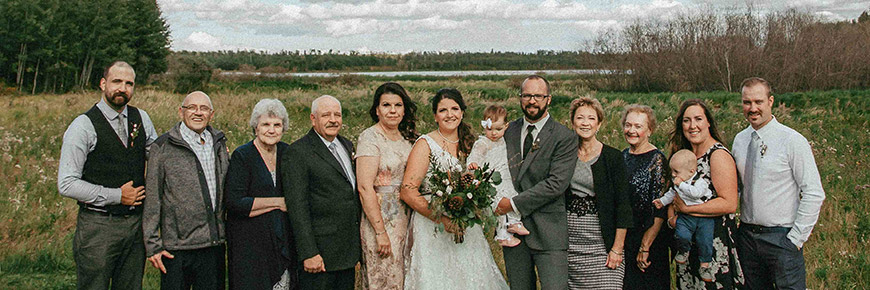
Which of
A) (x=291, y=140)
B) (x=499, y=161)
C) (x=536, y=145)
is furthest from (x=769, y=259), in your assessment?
(x=291, y=140)

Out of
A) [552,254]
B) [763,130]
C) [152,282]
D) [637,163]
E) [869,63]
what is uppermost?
[869,63]

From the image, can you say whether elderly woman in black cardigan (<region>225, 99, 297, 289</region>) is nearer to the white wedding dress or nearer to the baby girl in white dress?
the white wedding dress

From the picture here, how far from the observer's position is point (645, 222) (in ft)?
15.5

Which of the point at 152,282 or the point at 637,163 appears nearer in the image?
the point at 637,163

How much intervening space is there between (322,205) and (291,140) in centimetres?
1150

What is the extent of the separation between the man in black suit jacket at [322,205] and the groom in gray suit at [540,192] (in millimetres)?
1208

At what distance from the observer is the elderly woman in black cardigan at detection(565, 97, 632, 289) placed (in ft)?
14.8

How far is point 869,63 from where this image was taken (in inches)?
1449

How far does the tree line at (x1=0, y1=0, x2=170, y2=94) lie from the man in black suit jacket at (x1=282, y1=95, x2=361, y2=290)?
51.3 meters

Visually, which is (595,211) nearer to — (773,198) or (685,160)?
(685,160)

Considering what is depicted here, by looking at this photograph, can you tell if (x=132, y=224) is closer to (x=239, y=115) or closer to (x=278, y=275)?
(x=278, y=275)

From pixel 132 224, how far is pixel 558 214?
3.30 meters

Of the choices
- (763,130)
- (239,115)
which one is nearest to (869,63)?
(239,115)

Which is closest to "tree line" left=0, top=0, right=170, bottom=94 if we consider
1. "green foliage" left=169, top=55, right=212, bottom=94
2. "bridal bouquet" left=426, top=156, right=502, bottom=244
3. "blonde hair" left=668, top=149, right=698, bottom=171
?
"green foliage" left=169, top=55, right=212, bottom=94
